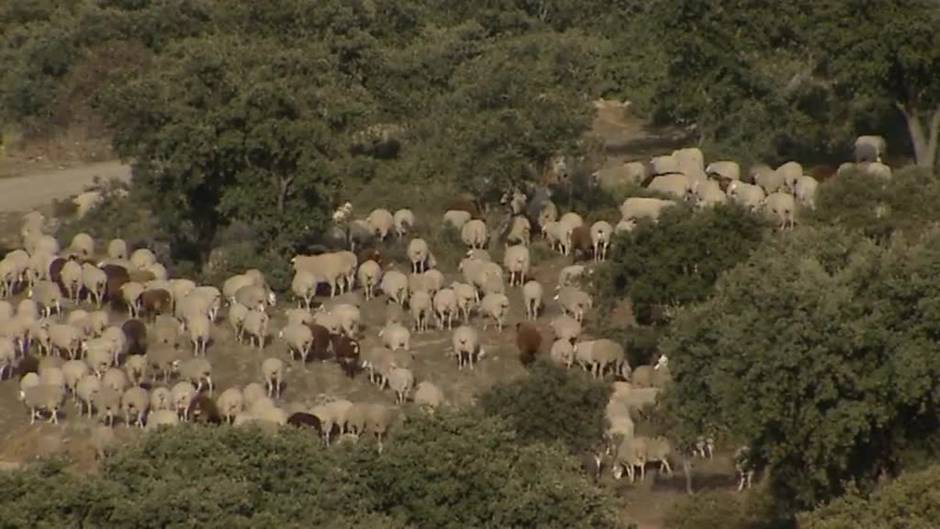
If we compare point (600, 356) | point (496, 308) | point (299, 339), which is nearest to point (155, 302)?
point (299, 339)

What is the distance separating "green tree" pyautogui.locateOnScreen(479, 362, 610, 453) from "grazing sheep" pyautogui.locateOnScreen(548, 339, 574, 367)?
158 inches

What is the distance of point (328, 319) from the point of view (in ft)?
126

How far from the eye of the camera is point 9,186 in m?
52.3

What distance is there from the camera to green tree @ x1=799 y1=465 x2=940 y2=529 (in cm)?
2347

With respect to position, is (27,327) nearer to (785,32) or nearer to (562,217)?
(562,217)

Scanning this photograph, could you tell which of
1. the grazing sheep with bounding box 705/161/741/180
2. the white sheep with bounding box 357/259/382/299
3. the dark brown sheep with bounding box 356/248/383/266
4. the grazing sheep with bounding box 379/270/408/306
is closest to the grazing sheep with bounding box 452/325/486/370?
the grazing sheep with bounding box 379/270/408/306

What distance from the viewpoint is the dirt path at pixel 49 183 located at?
5022 cm

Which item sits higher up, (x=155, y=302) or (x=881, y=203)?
(x=881, y=203)

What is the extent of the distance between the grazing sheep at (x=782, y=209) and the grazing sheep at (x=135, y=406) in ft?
40.1

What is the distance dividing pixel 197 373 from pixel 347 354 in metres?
2.37

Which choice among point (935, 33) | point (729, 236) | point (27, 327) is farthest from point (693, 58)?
point (27, 327)

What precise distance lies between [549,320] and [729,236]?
4097mm

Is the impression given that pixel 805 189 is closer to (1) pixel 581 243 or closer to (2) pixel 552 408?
(1) pixel 581 243

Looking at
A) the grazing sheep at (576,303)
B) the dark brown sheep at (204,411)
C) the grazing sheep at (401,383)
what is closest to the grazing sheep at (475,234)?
the grazing sheep at (576,303)
